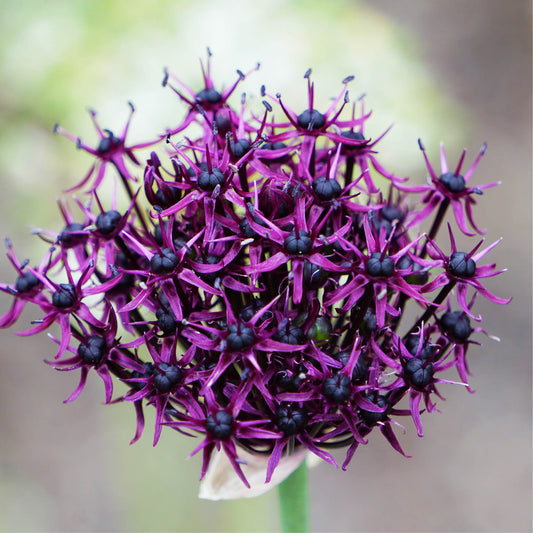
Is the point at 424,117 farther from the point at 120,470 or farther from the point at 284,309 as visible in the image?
the point at 120,470

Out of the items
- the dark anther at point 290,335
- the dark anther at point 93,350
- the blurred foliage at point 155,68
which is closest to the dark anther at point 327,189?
the dark anther at point 290,335

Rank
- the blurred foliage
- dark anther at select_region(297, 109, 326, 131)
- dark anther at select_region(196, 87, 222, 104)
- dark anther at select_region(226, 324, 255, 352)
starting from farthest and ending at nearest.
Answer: the blurred foliage
dark anther at select_region(196, 87, 222, 104)
dark anther at select_region(297, 109, 326, 131)
dark anther at select_region(226, 324, 255, 352)

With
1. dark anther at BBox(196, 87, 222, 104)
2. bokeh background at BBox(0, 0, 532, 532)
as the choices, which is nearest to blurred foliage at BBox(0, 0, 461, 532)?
bokeh background at BBox(0, 0, 532, 532)

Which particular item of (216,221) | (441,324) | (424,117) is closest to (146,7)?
(424,117)

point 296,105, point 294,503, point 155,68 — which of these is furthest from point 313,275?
point 155,68

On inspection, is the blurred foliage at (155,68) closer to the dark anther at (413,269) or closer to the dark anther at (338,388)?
the dark anther at (413,269)

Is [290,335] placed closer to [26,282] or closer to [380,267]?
[380,267]

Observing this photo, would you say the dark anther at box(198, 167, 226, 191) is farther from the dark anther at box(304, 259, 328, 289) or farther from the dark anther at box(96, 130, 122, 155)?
the dark anther at box(96, 130, 122, 155)
